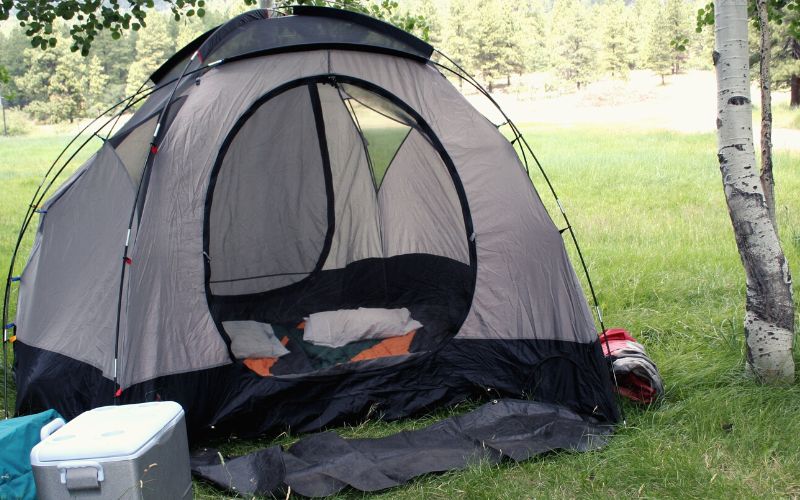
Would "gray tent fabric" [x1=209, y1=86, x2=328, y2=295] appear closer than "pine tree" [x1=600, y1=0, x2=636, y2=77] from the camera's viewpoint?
Yes

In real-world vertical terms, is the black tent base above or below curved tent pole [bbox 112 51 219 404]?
below

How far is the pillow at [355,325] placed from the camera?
167 inches

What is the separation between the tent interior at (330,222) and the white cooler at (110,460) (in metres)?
2.01

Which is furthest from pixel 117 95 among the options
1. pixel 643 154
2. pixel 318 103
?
pixel 318 103

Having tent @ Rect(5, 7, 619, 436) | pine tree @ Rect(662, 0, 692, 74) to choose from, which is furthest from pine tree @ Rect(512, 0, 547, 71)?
tent @ Rect(5, 7, 619, 436)

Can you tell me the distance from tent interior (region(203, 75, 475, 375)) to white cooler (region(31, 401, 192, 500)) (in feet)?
6.61

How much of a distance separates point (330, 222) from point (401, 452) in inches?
92.1

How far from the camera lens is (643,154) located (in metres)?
13.7

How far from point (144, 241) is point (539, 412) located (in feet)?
6.50

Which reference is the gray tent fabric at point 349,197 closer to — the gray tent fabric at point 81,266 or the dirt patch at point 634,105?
the gray tent fabric at point 81,266

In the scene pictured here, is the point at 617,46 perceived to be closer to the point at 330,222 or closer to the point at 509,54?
the point at 509,54

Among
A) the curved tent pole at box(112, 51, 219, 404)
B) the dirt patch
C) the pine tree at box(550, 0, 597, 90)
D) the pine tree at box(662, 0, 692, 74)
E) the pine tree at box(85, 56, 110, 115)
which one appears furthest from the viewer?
the pine tree at box(85, 56, 110, 115)

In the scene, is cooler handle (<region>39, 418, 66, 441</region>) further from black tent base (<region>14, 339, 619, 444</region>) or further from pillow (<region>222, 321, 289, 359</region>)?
pillow (<region>222, 321, 289, 359</region>)

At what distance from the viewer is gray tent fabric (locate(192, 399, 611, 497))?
282cm
